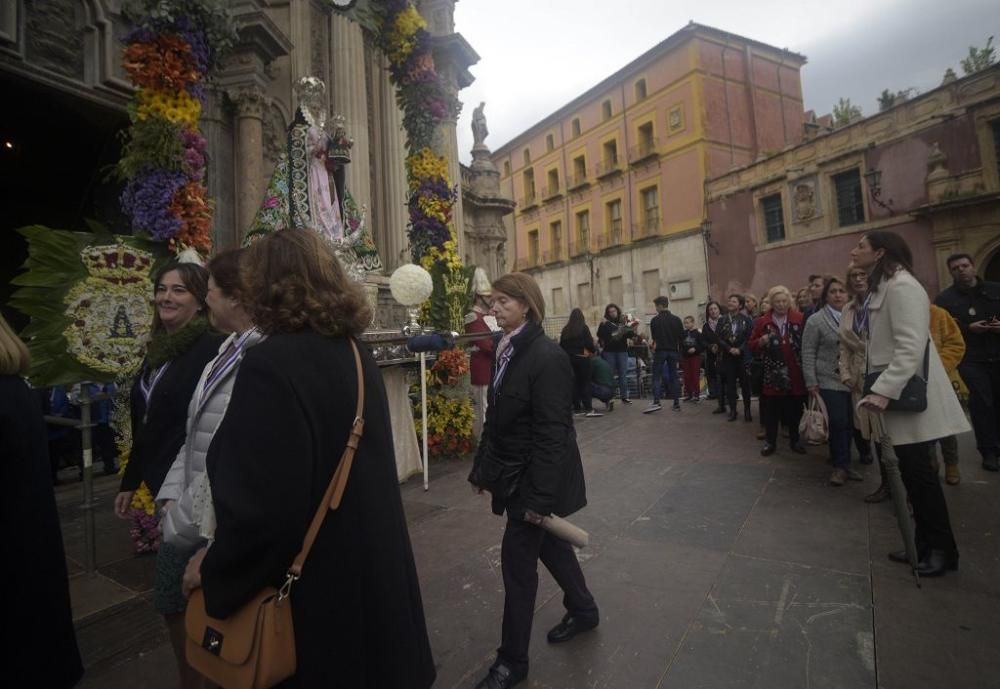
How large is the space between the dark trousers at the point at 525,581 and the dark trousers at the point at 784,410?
4.21 meters

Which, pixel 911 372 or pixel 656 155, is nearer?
pixel 911 372

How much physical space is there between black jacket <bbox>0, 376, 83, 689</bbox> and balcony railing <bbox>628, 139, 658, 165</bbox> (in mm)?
29025

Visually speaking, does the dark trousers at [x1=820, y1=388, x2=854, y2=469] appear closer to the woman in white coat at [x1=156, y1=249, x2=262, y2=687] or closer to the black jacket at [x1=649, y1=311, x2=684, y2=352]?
the black jacket at [x1=649, y1=311, x2=684, y2=352]

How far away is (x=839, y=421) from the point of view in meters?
4.82

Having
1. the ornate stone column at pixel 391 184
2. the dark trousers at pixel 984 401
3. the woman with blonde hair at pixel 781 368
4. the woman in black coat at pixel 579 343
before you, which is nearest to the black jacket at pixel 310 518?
the woman with blonde hair at pixel 781 368

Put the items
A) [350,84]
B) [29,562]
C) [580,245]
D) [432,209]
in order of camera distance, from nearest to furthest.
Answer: [29,562] < [432,209] < [350,84] < [580,245]

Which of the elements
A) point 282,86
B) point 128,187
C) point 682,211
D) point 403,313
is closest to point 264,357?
point 128,187

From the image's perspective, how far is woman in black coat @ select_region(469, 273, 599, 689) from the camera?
2.18m

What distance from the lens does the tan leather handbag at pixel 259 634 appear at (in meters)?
1.22

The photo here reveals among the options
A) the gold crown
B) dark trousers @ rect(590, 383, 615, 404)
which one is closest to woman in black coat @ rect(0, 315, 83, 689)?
Result: the gold crown

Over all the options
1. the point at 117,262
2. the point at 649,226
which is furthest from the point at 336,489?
the point at 649,226

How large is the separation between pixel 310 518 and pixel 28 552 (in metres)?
1.23

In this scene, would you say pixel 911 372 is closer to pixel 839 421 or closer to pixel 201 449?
pixel 839 421

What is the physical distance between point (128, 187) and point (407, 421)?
11.0 feet
